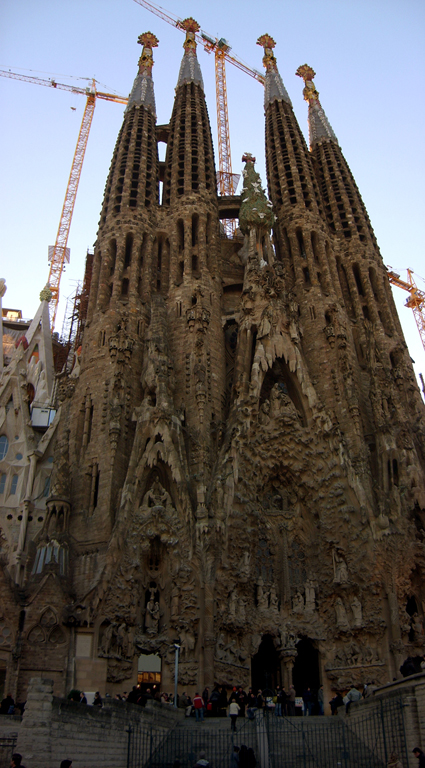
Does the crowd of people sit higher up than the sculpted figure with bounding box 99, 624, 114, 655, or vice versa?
the sculpted figure with bounding box 99, 624, 114, 655

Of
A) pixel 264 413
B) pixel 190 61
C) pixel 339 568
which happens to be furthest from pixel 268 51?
pixel 339 568

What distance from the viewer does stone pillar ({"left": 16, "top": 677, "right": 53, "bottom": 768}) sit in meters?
9.88

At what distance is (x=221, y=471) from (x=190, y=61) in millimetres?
31376

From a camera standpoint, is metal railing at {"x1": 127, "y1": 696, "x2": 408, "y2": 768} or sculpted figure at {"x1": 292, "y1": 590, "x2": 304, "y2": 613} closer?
metal railing at {"x1": 127, "y1": 696, "x2": 408, "y2": 768}

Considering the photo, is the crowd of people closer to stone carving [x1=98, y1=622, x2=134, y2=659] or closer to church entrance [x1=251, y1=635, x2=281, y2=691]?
stone carving [x1=98, y1=622, x2=134, y2=659]

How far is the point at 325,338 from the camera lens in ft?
96.3

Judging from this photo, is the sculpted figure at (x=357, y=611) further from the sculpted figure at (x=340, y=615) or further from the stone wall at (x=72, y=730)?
the stone wall at (x=72, y=730)

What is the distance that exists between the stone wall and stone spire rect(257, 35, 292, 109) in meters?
40.1

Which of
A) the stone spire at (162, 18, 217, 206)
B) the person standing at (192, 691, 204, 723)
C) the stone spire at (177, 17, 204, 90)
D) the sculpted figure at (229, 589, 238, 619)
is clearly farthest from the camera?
the stone spire at (177, 17, 204, 90)

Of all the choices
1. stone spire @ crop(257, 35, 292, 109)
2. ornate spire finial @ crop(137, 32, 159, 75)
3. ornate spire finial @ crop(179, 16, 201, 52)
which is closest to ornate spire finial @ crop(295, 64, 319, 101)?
stone spire @ crop(257, 35, 292, 109)

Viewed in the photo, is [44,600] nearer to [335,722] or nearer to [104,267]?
[335,722]

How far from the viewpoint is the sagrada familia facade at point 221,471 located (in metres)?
19.9

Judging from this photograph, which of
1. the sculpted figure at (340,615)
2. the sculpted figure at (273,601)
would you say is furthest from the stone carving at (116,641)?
the sculpted figure at (340,615)

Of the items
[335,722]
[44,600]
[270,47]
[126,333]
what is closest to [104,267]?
[126,333]
